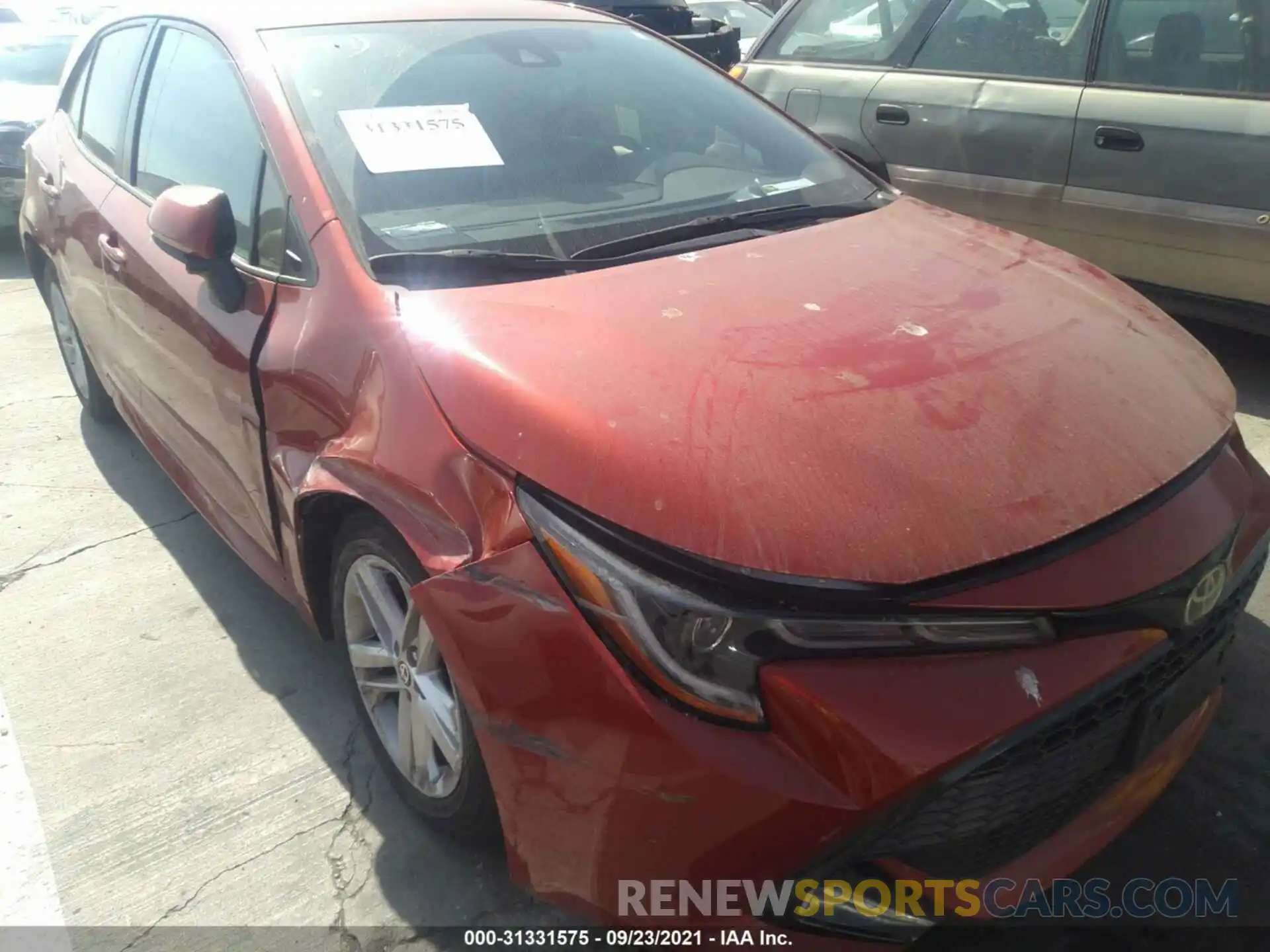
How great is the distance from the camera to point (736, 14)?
479 inches

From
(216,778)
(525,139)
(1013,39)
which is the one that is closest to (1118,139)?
(1013,39)

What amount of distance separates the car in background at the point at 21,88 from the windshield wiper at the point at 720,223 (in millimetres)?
5437

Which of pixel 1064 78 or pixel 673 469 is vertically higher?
pixel 673 469

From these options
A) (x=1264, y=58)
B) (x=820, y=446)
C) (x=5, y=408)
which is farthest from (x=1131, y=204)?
(x=5, y=408)

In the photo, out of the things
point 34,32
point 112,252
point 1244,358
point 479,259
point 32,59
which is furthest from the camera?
point 34,32

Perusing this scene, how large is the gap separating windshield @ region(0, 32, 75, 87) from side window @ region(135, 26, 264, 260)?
243 inches

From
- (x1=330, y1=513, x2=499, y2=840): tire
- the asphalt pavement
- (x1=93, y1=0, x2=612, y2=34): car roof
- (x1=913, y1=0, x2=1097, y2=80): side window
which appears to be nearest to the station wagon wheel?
the asphalt pavement

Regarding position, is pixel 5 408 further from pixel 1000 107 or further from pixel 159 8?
pixel 1000 107

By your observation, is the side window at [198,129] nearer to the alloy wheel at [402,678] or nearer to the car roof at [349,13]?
the car roof at [349,13]

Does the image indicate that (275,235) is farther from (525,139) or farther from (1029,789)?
(1029,789)

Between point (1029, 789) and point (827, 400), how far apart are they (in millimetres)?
676

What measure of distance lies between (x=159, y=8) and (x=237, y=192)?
1177 mm

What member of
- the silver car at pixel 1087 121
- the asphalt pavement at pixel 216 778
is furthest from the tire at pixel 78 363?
the silver car at pixel 1087 121

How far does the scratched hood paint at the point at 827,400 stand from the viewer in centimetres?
155
